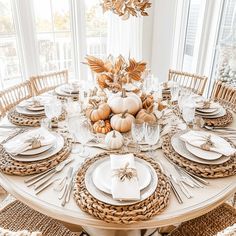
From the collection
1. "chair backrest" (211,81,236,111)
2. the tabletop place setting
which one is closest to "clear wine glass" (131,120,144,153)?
the tabletop place setting

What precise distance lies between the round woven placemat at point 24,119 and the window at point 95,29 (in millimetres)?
1808

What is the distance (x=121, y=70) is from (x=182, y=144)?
55 centimetres

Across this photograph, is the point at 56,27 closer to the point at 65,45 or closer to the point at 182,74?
the point at 65,45

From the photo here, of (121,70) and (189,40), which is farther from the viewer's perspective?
(189,40)

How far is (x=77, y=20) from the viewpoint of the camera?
2828 millimetres

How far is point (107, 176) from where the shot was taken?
3.10 ft

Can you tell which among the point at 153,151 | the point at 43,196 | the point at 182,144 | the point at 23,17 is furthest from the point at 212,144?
the point at 23,17

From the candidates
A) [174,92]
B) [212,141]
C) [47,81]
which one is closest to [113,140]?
[212,141]

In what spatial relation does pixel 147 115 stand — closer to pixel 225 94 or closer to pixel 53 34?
pixel 225 94

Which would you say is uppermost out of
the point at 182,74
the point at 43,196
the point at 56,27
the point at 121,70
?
the point at 56,27

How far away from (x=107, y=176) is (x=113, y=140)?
0.26 meters

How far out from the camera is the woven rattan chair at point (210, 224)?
3.63 ft

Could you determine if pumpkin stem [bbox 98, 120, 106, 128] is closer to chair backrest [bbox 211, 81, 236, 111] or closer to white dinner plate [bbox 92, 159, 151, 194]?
white dinner plate [bbox 92, 159, 151, 194]

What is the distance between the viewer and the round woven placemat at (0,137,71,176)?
100 cm
